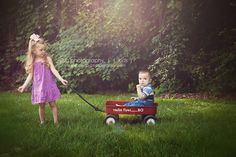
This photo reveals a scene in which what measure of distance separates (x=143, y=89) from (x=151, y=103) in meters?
0.15

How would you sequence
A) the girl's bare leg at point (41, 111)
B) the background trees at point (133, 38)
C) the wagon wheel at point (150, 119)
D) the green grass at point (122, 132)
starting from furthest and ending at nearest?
the background trees at point (133, 38) → the girl's bare leg at point (41, 111) → the wagon wheel at point (150, 119) → the green grass at point (122, 132)

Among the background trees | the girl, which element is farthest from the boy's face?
the girl

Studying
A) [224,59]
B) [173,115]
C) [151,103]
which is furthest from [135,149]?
[224,59]

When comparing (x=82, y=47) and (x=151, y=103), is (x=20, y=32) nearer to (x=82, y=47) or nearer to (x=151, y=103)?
(x=82, y=47)

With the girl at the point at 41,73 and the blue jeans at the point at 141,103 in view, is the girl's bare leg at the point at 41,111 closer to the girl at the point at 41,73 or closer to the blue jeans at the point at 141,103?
the girl at the point at 41,73

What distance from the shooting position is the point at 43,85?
3.71 meters

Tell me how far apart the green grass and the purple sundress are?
25 cm

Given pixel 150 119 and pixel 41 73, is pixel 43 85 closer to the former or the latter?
pixel 41 73

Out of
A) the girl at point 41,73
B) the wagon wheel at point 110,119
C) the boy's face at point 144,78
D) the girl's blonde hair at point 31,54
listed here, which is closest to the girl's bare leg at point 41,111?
the girl at point 41,73

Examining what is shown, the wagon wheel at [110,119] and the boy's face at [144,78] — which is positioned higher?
the boy's face at [144,78]

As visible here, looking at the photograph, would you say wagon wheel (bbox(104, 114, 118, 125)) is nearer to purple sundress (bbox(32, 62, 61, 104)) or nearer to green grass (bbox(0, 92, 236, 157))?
green grass (bbox(0, 92, 236, 157))

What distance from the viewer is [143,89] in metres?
3.74

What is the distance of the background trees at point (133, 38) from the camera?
14.5 ft

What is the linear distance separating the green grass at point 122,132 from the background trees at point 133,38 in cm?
40
